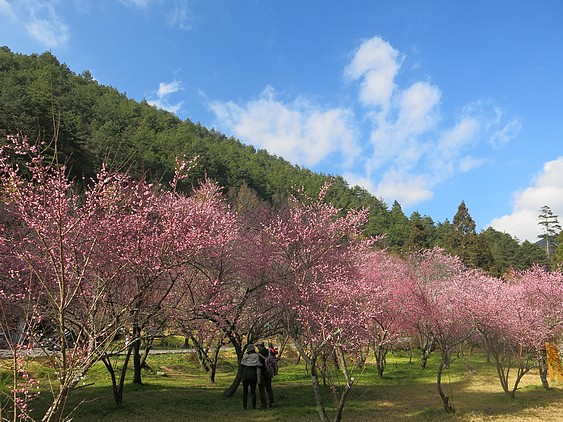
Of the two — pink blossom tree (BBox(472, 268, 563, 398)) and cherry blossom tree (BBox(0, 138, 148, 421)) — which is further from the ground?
cherry blossom tree (BBox(0, 138, 148, 421))

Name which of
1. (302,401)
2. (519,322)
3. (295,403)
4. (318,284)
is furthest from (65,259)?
(519,322)

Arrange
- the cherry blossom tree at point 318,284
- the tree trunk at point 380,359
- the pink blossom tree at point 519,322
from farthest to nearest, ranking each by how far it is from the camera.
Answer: the tree trunk at point 380,359 → the pink blossom tree at point 519,322 → the cherry blossom tree at point 318,284

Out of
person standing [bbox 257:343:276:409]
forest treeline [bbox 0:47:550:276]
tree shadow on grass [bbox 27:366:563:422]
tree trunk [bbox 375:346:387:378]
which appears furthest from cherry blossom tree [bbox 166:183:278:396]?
forest treeline [bbox 0:47:550:276]

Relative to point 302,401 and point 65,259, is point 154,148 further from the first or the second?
point 65,259

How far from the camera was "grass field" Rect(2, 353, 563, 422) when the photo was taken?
1083cm

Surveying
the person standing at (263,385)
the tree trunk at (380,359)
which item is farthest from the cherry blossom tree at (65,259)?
the tree trunk at (380,359)

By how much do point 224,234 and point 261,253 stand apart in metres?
2.03

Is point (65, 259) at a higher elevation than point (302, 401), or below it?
higher

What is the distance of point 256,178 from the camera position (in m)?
70.0

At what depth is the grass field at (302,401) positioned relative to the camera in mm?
10828

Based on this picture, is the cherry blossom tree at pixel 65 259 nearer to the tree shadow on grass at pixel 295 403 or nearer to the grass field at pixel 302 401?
the grass field at pixel 302 401

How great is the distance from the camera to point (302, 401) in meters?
13.0

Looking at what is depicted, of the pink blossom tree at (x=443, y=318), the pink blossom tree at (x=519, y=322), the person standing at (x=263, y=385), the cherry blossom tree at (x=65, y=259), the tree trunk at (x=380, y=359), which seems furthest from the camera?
the tree trunk at (x=380, y=359)

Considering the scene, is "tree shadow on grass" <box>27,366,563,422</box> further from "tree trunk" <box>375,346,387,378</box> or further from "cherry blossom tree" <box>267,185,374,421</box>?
"tree trunk" <box>375,346,387,378</box>
